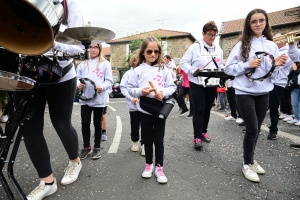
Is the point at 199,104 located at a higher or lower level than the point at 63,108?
lower

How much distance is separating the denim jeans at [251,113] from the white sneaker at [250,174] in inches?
3.4

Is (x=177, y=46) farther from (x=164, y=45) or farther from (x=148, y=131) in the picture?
(x=148, y=131)

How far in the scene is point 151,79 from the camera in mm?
2768

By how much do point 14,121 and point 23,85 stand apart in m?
0.40

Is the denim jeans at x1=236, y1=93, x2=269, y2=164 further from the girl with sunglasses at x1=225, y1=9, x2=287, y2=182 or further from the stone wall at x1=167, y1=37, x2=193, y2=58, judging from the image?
the stone wall at x1=167, y1=37, x2=193, y2=58

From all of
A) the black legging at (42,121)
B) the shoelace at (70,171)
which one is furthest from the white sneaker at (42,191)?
the shoelace at (70,171)

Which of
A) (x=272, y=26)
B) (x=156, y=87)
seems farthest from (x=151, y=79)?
(x=272, y=26)

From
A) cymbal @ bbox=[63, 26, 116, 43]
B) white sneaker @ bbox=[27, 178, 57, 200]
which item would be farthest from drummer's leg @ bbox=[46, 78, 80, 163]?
cymbal @ bbox=[63, 26, 116, 43]

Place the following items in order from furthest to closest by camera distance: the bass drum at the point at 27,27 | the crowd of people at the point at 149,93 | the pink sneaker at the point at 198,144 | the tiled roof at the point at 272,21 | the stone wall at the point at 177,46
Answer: the stone wall at the point at 177,46
the tiled roof at the point at 272,21
the pink sneaker at the point at 198,144
the crowd of people at the point at 149,93
the bass drum at the point at 27,27

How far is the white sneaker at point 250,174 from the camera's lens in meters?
2.58

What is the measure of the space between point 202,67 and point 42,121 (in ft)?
8.55

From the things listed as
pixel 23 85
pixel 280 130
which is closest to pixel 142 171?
pixel 23 85

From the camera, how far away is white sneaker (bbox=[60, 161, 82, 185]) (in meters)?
2.52

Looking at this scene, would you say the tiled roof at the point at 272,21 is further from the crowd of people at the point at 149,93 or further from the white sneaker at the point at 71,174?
the white sneaker at the point at 71,174
